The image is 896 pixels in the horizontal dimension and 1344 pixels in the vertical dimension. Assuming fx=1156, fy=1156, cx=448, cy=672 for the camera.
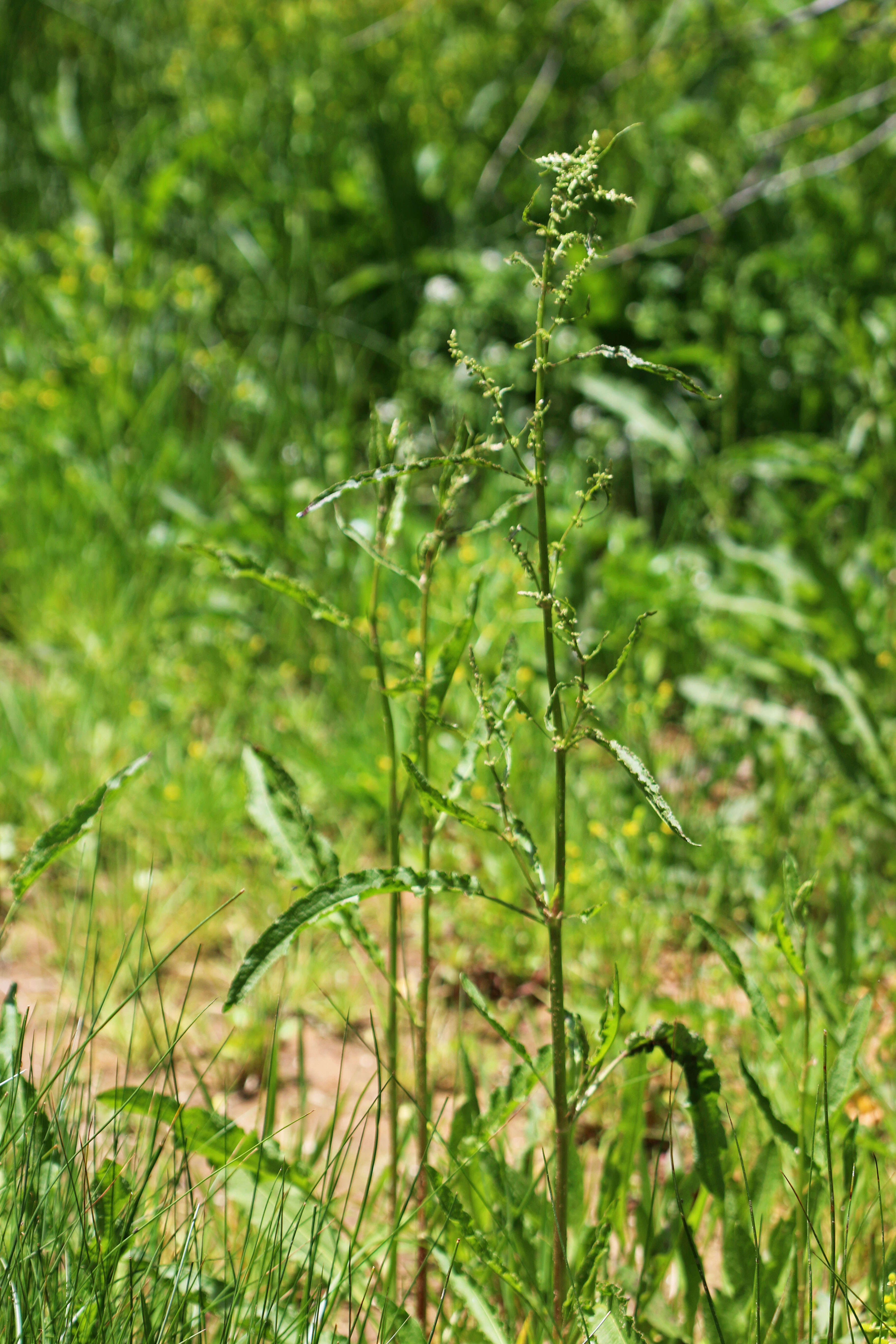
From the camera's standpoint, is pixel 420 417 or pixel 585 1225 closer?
pixel 585 1225

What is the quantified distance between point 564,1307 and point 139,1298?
42 cm

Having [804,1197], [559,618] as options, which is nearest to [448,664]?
[559,618]

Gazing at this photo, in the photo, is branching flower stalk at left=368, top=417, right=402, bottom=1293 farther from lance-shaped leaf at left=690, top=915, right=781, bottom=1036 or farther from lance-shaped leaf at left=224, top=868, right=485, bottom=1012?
lance-shaped leaf at left=690, top=915, right=781, bottom=1036

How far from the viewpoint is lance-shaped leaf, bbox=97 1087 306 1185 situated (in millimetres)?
1193

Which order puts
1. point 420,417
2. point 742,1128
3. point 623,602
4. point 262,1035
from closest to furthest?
point 742,1128
point 262,1035
point 623,602
point 420,417

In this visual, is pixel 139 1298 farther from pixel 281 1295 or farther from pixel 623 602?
pixel 623 602

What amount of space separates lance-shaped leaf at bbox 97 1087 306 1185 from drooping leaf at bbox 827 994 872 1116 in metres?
0.60

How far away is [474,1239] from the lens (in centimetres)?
112

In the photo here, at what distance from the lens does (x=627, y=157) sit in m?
4.03

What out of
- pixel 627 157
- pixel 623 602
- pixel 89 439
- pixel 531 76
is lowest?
pixel 623 602

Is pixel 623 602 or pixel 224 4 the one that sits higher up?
pixel 224 4

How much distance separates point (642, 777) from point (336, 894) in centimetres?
31

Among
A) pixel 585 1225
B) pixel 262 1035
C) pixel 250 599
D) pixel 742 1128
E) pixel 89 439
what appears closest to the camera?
pixel 585 1225

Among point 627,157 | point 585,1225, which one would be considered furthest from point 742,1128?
point 627,157
